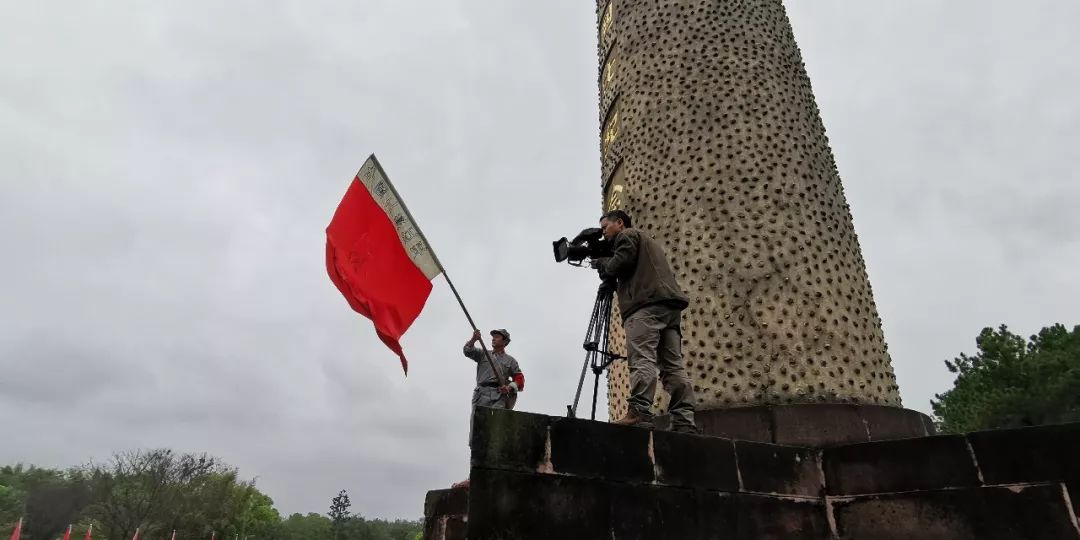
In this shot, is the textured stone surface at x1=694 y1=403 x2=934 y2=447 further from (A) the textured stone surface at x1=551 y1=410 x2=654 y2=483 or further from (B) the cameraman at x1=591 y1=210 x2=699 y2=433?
(A) the textured stone surface at x1=551 y1=410 x2=654 y2=483

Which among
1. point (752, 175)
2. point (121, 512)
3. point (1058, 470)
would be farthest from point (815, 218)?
point (121, 512)

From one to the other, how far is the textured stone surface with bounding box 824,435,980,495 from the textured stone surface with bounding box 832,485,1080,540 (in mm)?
70

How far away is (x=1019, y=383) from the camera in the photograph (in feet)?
75.8

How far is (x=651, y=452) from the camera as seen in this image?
394 centimetres

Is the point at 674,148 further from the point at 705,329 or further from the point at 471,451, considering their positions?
the point at 471,451

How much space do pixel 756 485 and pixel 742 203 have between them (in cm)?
318

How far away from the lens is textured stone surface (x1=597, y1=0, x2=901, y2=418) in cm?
576

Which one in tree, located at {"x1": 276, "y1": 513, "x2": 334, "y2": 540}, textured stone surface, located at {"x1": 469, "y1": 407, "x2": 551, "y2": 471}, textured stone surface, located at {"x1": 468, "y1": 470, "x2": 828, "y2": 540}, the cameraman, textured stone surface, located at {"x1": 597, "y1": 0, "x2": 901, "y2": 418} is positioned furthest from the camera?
tree, located at {"x1": 276, "y1": 513, "x2": 334, "y2": 540}

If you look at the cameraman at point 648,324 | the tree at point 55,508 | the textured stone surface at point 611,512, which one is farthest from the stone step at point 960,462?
the tree at point 55,508

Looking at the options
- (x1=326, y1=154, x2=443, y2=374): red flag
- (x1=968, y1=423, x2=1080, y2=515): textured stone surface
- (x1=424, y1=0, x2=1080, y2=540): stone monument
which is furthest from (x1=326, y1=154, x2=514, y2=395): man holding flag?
(x1=968, y1=423, x2=1080, y2=515): textured stone surface

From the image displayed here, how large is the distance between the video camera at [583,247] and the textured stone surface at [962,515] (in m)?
2.64

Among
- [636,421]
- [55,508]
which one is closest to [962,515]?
[636,421]

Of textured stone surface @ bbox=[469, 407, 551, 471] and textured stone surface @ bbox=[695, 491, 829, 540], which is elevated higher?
textured stone surface @ bbox=[469, 407, 551, 471]

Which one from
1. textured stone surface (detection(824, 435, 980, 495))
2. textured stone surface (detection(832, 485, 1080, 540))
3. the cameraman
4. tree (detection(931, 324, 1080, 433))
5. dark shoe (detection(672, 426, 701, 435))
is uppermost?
tree (detection(931, 324, 1080, 433))
